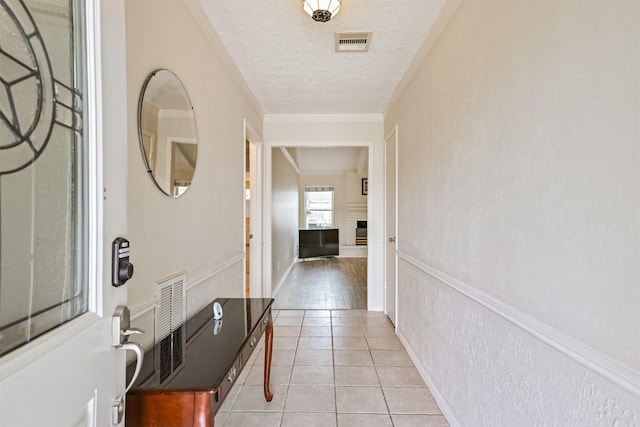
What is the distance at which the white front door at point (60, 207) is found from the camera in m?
0.53

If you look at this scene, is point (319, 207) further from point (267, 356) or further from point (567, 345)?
point (567, 345)

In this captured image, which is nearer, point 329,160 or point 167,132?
point 167,132

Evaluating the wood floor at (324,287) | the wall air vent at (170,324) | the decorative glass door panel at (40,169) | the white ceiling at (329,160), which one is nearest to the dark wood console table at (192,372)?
the wall air vent at (170,324)

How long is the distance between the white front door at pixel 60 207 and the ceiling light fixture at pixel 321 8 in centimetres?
116

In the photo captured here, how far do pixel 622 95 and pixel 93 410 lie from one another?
1345 mm

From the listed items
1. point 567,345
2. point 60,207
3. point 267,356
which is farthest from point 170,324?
point 567,345

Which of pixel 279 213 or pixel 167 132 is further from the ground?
pixel 167 132

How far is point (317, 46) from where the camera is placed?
7.54ft

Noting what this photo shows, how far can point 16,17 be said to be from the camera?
559 millimetres

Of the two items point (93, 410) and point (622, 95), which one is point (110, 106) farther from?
point (622, 95)

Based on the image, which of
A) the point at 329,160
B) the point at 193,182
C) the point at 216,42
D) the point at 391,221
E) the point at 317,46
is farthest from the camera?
the point at 329,160

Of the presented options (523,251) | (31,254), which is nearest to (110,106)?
(31,254)

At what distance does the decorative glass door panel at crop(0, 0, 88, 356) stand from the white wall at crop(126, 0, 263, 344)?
0.58 m

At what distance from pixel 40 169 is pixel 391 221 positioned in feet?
10.7
